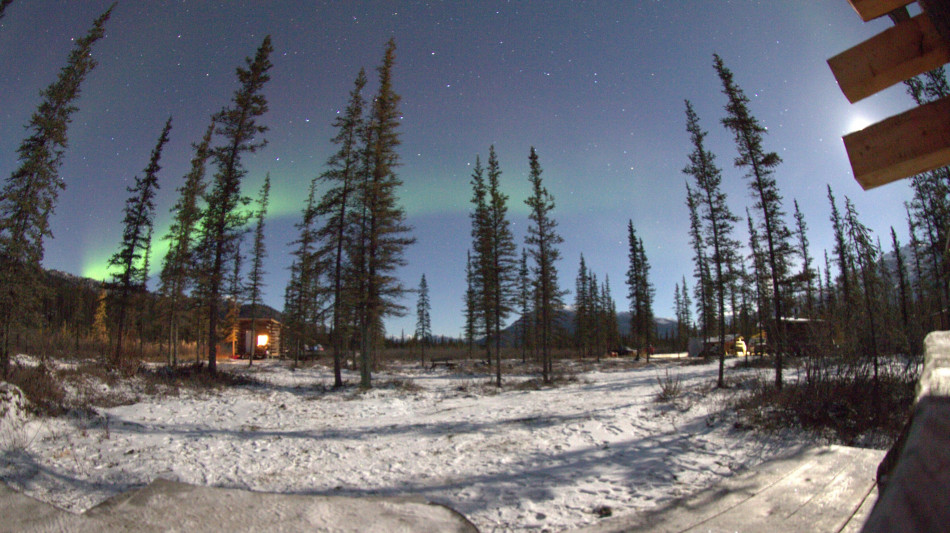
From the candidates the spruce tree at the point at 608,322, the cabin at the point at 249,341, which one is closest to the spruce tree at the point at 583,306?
the spruce tree at the point at 608,322

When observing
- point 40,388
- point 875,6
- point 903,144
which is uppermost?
point 875,6

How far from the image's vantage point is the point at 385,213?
19.1 metres

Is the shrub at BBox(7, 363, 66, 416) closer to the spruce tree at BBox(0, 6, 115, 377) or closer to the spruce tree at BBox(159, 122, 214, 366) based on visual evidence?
the spruce tree at BBox(0, 6, 115, 377)

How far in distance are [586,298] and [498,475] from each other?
55.1 meters

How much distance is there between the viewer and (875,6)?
80.4 inches

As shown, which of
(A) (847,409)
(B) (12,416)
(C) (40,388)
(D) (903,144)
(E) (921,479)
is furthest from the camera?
(C) (40,388)

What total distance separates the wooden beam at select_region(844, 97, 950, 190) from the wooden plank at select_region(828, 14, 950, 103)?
23 centimetres

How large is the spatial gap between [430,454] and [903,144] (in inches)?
272

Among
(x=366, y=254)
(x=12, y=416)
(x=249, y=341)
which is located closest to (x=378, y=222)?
(x=366, y=254)

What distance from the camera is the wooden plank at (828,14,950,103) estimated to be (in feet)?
6.61

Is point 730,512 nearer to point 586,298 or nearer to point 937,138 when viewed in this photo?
point 937,138

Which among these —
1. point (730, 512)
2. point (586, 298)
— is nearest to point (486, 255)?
point (730, 512)

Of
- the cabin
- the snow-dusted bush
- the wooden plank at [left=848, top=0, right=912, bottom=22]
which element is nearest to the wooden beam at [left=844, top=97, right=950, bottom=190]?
the wooden plank at [left=848, top=0, right=912, bottom=22]

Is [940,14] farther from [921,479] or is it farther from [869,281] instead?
[869,281]
